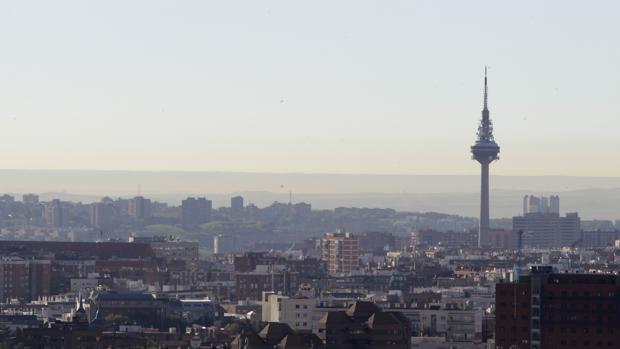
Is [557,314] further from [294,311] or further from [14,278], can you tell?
[14,278]

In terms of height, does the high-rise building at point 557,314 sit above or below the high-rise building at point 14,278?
below

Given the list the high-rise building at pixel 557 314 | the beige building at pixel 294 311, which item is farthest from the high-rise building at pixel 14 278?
the high-rise building at pixel 557 314

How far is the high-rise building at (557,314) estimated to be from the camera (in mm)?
91188

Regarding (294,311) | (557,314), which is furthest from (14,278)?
(557,314)

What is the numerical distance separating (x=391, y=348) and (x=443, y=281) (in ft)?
261

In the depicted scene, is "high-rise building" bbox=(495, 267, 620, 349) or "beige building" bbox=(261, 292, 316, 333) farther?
"beige building" bbox=(261, 292, 316, 333)

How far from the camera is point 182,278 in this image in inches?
7746

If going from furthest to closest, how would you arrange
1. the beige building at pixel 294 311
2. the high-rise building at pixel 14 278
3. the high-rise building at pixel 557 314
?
the high-rise building at pixel 14 278, the beige building at pixel 294 311, the high-rise building at pixel 557 314

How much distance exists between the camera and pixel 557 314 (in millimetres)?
91625

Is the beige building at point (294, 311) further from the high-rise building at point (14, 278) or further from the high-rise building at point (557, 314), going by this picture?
the high-rise building at point (14, 278)

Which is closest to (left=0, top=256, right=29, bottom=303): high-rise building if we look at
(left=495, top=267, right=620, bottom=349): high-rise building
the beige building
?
the beige building

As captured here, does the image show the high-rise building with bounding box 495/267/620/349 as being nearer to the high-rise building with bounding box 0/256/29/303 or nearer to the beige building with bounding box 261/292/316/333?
the beige building with bounding box 261/292/316/333

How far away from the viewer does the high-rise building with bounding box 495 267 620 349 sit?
3590 inches

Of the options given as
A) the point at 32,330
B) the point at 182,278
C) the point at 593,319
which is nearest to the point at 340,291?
the point at 182,278
